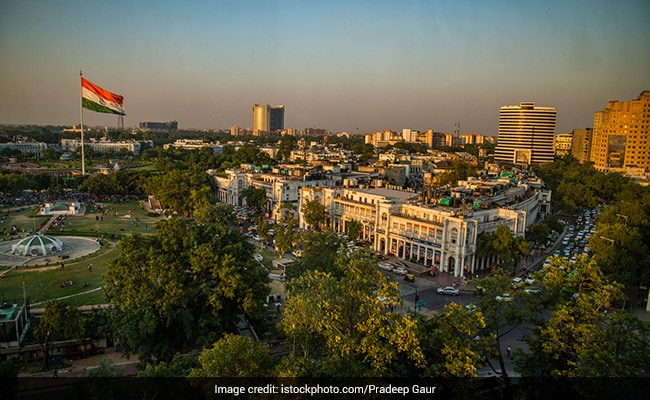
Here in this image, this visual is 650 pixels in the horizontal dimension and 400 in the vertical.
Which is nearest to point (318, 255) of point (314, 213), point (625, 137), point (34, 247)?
point (314, 213)

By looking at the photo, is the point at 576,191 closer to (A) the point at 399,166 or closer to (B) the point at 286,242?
(A) the point at 399,166

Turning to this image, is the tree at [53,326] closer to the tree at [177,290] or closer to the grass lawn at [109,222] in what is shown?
the tree at [177,290]

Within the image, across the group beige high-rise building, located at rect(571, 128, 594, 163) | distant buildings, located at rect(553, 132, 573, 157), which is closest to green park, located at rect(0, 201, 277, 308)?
beige high-rise building, located at rect(571, 128, 594, 163)

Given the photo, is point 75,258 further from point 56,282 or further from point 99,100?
point 99,100

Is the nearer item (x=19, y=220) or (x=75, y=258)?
(x=75, y=258)

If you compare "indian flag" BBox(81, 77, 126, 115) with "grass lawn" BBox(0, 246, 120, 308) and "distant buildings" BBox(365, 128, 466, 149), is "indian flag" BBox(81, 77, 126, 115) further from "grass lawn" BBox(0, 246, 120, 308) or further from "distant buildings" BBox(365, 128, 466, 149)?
"distant buildings" BBox(365, 128, 466, 149)

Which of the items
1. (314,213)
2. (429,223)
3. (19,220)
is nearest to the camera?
(429,223)

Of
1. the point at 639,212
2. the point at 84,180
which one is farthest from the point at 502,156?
the point at 84,180

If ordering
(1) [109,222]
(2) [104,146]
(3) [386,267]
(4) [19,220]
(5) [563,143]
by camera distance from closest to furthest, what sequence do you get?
(3) [386,267]
(4) [19,220]
(1) [109,222]
(2) [104,146]
(5) [563,143]
